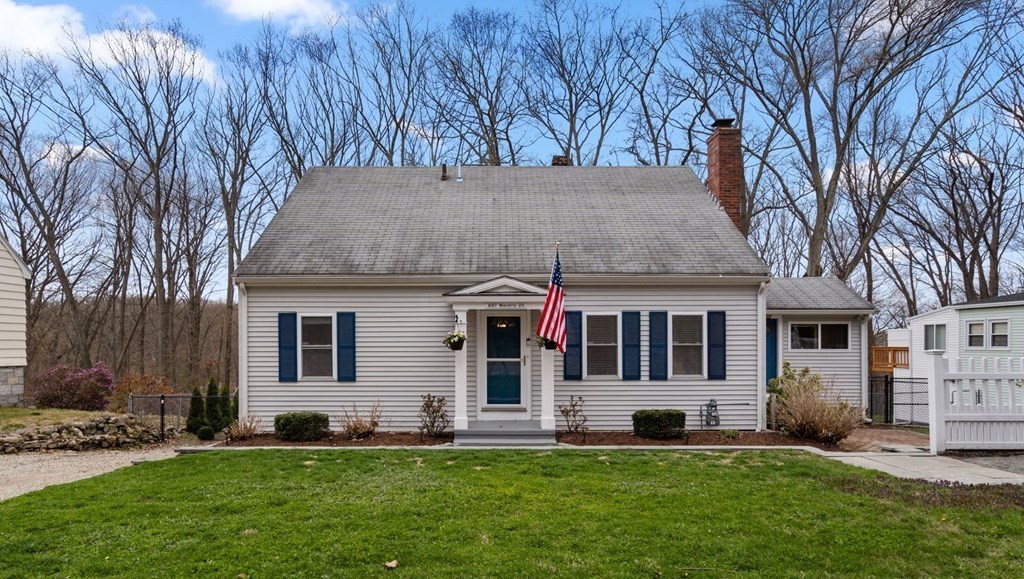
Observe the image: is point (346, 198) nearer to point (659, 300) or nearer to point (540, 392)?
point (540, 392)

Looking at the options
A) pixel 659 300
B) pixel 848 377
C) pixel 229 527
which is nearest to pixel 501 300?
pixel 659 300

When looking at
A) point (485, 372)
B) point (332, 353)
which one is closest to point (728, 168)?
point (485, 372)

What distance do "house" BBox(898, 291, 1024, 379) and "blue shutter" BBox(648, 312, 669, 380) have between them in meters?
7.20

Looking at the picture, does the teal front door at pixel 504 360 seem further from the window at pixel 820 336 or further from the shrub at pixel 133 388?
the shrub at pixel 133 388

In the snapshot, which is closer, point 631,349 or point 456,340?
point 456,340

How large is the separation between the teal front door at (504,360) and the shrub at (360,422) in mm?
2103

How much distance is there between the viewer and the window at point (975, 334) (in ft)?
57.5

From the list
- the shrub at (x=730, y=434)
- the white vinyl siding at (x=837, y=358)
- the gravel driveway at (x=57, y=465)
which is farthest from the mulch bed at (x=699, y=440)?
the gravel driveway at (x=57, y=465)

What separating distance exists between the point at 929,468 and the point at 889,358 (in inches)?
610

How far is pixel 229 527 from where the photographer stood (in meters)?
5.96

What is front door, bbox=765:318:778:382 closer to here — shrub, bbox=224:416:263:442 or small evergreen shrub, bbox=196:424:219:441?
shrub, bbox=224:416:263:442

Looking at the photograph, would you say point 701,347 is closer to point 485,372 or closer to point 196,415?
point 485,372

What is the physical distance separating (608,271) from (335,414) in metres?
5.86

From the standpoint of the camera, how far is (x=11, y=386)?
593 inches
